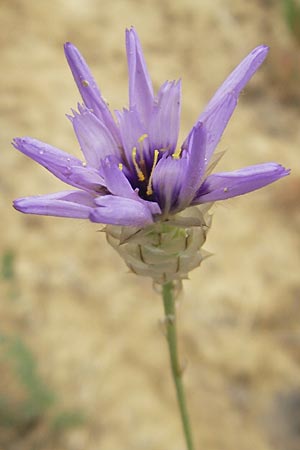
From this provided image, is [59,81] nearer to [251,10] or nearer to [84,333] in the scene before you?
[251,10]

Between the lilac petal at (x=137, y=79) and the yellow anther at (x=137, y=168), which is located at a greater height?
the lilac petal at (x=137, y=79)

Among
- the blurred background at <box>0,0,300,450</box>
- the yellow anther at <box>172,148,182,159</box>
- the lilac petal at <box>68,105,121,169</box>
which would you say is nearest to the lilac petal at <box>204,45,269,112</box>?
the yellow anther at <box>172,148,182,159</box>

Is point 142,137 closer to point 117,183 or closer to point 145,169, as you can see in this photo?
point 145,169

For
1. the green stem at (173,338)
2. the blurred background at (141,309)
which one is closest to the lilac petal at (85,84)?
the green stem at (173,338)

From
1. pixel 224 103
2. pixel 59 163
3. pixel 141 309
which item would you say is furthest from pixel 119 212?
pixel 141 309

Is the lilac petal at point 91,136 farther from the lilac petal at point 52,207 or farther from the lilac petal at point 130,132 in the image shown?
the lilac petal at point 52,207

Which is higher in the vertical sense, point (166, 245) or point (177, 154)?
point (177, 154)

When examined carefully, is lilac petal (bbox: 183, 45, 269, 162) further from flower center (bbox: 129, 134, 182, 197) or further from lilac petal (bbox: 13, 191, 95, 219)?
lilac petal (bbox: 13, 191, 95, 219)

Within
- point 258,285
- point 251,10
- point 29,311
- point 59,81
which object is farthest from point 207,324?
point 251,10
